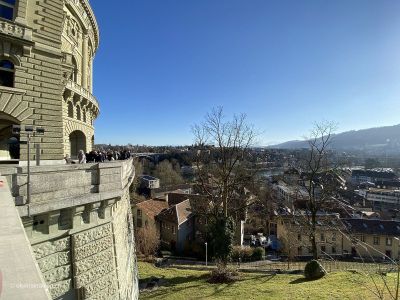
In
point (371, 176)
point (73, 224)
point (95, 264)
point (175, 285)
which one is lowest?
point (371, 176)

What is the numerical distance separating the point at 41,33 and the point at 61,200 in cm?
1291

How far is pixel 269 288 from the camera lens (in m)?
19.0

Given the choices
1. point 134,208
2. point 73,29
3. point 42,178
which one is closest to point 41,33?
point 73,29

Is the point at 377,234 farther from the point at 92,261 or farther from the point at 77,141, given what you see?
the point at 92,261

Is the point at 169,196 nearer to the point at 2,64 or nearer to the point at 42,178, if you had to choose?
the point at 2,64

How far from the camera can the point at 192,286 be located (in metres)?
20.5

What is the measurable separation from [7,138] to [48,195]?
16.0 metres

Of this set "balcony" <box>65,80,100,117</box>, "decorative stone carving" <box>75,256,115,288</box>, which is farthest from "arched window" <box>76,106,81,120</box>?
"decorative stone carving" <box>75,256,115,288</box>

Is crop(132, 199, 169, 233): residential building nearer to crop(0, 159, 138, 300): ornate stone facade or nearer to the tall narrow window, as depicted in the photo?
the tall narrow window

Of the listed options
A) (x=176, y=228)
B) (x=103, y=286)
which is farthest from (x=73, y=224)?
(x=176, y=228)

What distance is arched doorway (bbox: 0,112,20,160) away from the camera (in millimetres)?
16062

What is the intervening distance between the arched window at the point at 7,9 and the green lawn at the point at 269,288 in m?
16.4

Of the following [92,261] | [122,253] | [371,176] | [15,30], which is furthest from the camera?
[371,176]

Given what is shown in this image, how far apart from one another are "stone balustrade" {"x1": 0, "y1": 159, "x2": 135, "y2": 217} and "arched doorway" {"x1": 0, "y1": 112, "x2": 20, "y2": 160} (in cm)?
892
